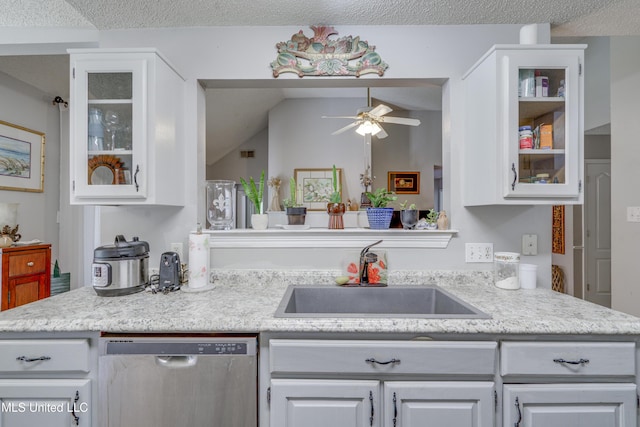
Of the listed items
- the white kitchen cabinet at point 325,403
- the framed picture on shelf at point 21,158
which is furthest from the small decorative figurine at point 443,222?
the framed picture on shelf at point 21,158

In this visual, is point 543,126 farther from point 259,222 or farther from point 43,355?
point 43,355

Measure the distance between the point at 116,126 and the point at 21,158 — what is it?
2.74 metres

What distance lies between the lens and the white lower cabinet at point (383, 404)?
46.1 inches

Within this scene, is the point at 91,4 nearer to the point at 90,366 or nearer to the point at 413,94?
the point at 90,366

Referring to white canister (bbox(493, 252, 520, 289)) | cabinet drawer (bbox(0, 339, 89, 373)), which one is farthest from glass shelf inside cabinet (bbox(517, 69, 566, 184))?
cabinet drawer (bbox(0, 339, 89, 373))

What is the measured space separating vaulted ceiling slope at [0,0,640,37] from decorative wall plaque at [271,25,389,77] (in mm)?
96

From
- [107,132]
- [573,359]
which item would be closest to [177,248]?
[107,132]

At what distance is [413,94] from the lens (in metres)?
4.68

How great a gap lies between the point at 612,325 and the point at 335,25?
1882 millimetres

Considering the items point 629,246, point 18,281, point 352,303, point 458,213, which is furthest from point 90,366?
point 629,246

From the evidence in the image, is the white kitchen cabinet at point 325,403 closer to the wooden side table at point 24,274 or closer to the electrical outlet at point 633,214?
the electrical outlet at point 633,214

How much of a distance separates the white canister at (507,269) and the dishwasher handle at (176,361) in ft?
4.94

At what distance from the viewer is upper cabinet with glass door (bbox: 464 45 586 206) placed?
152cm

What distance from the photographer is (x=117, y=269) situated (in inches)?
60.6
